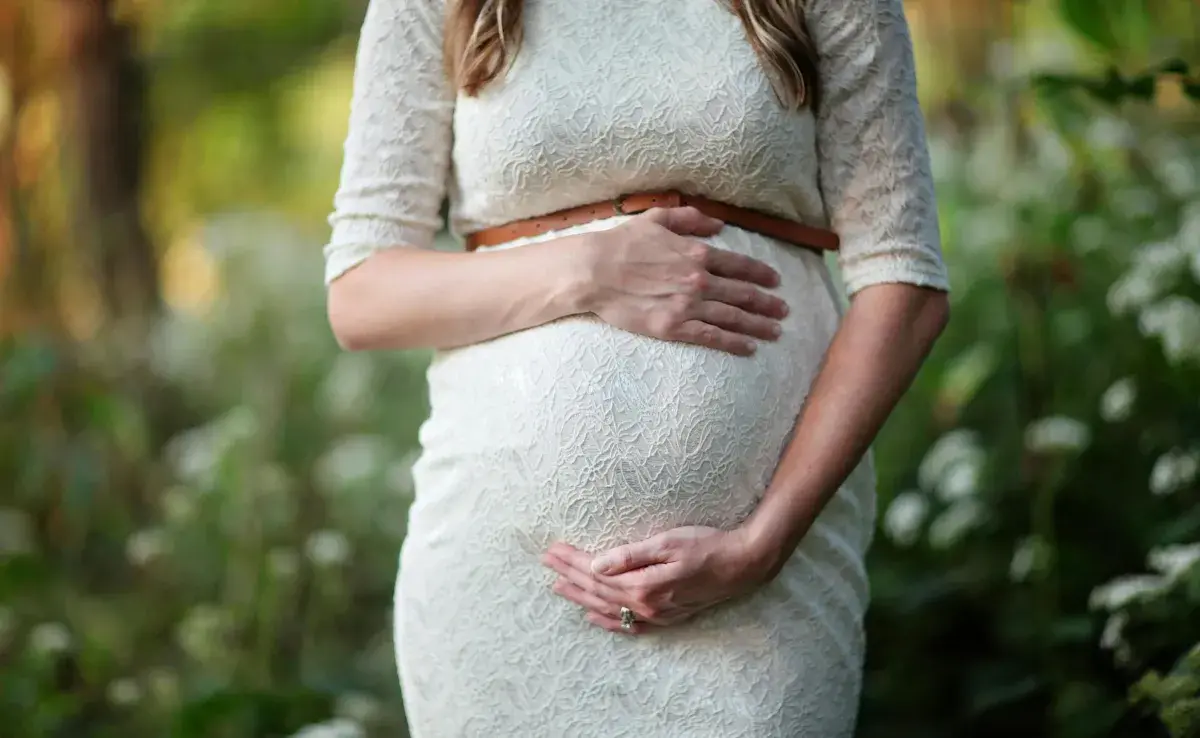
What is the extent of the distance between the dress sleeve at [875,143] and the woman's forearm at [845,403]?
4 centimetres

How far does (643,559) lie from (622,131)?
0.50 metres

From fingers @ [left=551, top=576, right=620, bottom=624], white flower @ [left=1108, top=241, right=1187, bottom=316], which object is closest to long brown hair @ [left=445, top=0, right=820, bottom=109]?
fingers @ [left=551, top=576, right=620, bottom=624]

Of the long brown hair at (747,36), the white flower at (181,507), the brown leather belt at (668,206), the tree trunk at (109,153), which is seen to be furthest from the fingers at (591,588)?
the tree trunk at (109,153)

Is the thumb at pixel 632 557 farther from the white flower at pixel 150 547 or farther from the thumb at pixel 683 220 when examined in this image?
the white flower at pixel 150 547

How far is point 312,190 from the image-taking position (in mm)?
10148

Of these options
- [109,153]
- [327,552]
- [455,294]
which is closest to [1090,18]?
[455,294]

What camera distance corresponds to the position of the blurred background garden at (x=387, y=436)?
8.21ft

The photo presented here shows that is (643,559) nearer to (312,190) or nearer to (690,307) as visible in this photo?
(690,307)

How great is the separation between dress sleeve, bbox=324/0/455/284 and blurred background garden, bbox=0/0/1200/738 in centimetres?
99

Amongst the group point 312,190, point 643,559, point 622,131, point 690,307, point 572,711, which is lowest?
point 312,190

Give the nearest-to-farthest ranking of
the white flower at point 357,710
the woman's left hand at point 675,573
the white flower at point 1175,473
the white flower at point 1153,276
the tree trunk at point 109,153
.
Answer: the woman's left hand at point 675,573 → the white flower at point 1175,473 → the white flower at point 1153,276 → the white flower at point 357,710 → the tree trunk at point 109,153

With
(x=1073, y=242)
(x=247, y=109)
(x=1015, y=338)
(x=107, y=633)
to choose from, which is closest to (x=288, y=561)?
(x=107, y=633)

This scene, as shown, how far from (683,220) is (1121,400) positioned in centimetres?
148

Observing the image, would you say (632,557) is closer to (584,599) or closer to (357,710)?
(584,599)
